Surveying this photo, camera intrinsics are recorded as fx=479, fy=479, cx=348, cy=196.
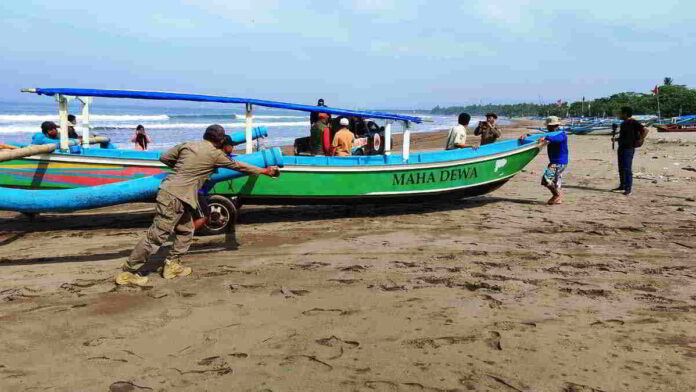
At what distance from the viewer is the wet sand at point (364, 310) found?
291cm

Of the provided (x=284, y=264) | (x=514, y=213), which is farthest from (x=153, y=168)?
(x=514, y=213)

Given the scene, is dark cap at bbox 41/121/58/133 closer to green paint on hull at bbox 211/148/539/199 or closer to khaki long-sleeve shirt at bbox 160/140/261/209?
green paint on hull at bbox 211/148/539/199

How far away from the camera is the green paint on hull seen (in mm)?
6727

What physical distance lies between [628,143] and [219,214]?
7846mm

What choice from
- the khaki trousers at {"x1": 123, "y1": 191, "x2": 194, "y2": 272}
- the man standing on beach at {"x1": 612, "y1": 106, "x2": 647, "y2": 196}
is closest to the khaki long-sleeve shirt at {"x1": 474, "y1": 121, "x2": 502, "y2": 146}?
the man standing on beach at {"x1": 612, "y1": 106, "x2": 647, "y2": 196}

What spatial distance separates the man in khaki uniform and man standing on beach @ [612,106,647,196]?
25.8 ft

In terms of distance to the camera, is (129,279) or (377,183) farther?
(377,183)

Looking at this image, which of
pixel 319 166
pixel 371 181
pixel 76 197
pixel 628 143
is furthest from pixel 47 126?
pixel 628 143

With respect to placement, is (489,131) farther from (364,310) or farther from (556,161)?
(364,310)

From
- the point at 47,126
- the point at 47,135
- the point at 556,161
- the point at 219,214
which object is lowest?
the point at 219,214

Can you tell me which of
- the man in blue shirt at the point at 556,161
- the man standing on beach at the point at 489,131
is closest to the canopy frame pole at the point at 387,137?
the man standing on beach at the point at 489,131

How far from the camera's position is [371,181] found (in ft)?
24.0

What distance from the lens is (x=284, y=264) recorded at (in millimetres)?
5109

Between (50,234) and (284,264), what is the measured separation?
3699 mm
